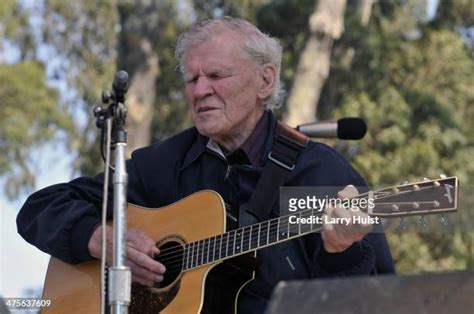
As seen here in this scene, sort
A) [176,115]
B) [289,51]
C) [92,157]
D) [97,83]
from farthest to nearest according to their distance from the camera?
[97,83]
[176,115]
[92,157]
[289,51]

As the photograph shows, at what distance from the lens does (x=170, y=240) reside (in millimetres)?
4402

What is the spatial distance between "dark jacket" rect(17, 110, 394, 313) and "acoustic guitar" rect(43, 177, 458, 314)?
0.12 m

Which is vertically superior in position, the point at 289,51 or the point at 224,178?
the point at 289,51

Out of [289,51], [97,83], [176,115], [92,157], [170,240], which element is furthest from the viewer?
[97,83]

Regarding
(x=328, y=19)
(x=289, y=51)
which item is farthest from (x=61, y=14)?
(x=328, y=19)

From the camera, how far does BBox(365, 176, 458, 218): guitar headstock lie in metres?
3.66

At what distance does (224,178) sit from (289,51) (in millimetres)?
13075

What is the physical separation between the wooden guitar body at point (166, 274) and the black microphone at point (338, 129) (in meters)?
0.94

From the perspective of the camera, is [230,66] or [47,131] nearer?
[230,66]

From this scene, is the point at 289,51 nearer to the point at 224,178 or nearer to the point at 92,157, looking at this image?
the point at 92,157

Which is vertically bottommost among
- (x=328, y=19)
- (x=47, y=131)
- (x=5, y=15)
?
(x=328, y=19)

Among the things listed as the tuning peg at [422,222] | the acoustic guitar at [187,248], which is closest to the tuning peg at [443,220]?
the tuning peg at [422,222]

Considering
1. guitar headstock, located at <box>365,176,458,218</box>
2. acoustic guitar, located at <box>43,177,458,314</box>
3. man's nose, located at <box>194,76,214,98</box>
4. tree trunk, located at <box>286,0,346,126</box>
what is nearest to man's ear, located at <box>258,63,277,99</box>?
man's nose, located at <box>194,76,214,98</box>

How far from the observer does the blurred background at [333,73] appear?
15.3m
